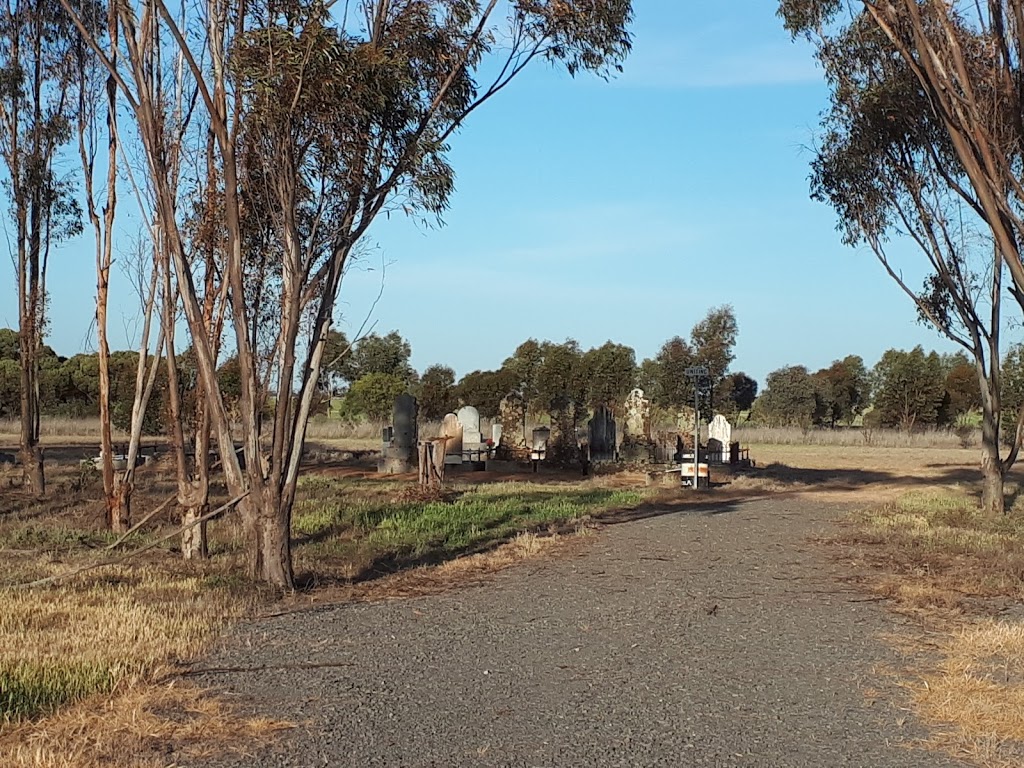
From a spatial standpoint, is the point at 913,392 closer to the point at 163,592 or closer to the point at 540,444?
the point at 540,444

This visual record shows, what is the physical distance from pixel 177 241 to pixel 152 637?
13.4 feet

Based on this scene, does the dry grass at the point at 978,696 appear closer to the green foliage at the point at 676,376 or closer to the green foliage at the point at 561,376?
the green foliage at the point at 676,376

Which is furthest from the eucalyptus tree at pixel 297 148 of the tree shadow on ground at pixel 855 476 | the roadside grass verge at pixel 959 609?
the tree shadow on ground at pixel 855 476

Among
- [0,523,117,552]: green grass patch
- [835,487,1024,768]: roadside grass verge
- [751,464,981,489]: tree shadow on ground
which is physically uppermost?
[0,523,117,552]: green grass patch

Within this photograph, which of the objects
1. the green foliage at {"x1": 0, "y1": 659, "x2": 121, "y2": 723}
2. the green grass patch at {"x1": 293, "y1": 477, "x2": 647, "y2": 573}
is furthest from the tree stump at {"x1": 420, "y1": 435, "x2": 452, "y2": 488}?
the green foliage at {"x1": 0, "y1": 659, "x2": 121, "y2": 723}

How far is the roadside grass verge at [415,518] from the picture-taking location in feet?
44.3

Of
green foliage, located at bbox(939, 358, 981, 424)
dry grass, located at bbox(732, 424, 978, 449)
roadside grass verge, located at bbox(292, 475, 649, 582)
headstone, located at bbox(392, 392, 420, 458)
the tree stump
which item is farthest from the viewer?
green foliage, located at bbox(939, 358, 981, 424)

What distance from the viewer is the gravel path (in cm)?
560

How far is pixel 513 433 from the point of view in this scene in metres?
34.2

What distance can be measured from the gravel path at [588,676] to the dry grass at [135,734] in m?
0.23

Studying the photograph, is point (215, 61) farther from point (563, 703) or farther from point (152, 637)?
point (563, 703)

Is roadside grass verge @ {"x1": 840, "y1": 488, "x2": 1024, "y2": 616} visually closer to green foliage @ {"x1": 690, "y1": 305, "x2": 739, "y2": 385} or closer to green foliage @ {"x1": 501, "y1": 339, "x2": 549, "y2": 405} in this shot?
green foliage @ {"x1": 690, "y1": 305, "x2": 739, "y2": 385}

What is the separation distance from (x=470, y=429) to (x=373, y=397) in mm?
33190

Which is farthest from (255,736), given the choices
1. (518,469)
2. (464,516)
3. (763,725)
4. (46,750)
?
(518,469)
